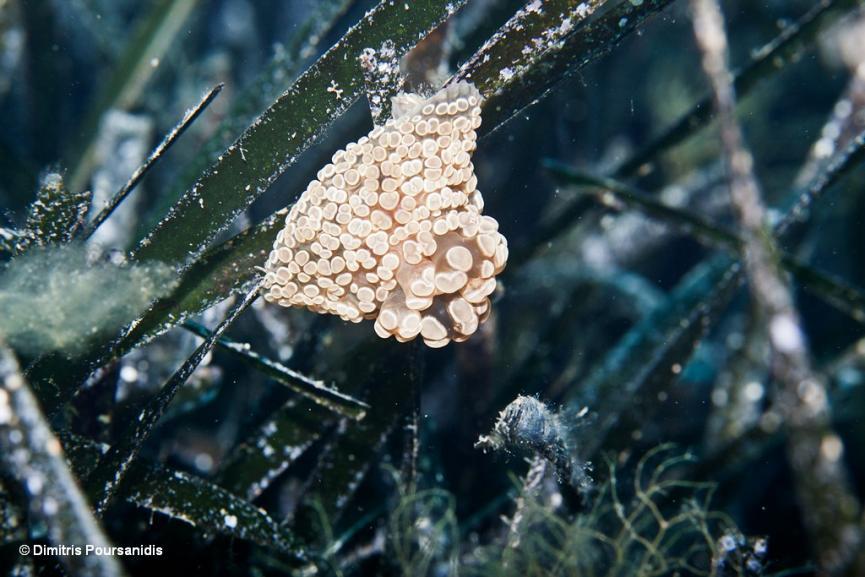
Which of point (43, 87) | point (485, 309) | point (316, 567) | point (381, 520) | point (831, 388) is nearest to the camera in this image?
point (485, 309)

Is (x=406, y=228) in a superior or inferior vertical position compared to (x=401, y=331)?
superior

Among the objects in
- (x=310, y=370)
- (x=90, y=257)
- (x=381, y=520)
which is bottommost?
(x=381, y=520)

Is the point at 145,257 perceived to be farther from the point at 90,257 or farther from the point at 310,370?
the point at 310,370

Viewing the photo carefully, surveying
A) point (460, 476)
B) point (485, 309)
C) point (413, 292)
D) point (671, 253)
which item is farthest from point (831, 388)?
point (413, 292)

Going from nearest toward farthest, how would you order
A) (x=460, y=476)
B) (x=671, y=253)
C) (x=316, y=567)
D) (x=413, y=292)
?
(x=413, y=292)
(x=316, y=567)
(x=460, y=476)
(x=671, y=253)

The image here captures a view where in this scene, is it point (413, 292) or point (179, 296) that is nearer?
point (413, 292)

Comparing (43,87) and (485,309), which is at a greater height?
(43,87)
